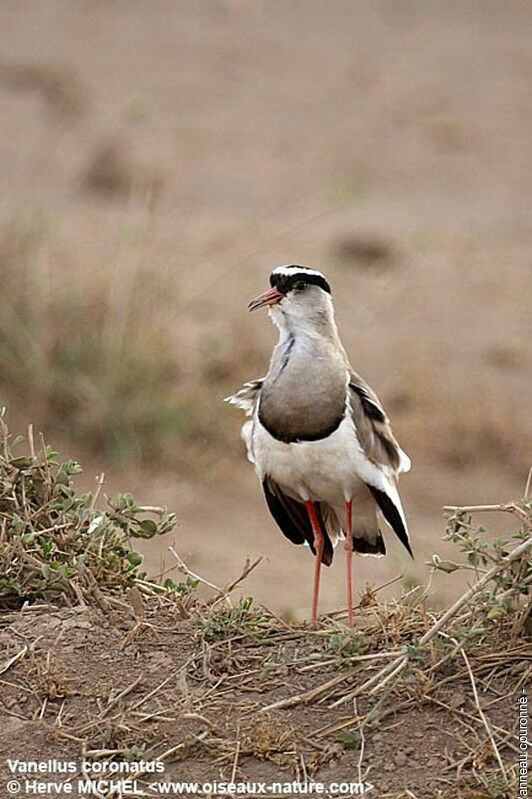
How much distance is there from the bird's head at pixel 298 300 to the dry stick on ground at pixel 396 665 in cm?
105

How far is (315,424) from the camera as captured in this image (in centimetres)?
474

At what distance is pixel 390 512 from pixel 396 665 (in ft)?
3.12

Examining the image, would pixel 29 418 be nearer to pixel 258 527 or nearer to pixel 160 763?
pixel 258 527

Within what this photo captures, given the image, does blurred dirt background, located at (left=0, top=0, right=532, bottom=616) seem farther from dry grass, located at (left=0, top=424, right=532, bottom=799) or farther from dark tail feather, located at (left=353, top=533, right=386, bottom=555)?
dry grass, located at (left=0, top=424, right=532, bottom=799)

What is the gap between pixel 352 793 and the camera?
12.5ft

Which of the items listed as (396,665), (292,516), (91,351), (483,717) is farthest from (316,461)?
(91,351)

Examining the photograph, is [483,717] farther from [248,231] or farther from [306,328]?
[248,231]

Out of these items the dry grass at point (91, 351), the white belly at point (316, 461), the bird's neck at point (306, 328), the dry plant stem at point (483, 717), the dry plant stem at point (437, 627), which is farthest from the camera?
the dry grass at point (91, 351)

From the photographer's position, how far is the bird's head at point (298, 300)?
4.91 meters

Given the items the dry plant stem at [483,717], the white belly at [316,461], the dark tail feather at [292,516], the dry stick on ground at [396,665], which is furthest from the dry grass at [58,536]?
the dry plant stem at [483,717]

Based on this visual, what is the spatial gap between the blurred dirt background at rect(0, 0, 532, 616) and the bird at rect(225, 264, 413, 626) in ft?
2.96

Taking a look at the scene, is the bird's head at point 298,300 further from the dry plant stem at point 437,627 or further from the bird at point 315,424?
the dry plant stem at point 437,627

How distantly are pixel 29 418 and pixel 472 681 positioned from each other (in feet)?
16.8

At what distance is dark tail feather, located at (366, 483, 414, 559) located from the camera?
16.0 feet
